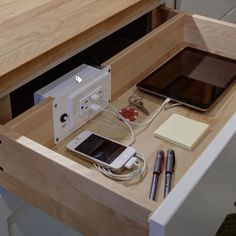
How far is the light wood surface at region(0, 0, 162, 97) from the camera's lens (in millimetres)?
863

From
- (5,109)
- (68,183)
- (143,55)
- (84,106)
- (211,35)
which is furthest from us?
(211,35)

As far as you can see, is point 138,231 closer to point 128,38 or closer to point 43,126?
point 43,126

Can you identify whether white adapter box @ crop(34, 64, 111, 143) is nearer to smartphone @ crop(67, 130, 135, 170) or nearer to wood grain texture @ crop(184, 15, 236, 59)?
smartphone @ crop(67, 130, 135, 170)

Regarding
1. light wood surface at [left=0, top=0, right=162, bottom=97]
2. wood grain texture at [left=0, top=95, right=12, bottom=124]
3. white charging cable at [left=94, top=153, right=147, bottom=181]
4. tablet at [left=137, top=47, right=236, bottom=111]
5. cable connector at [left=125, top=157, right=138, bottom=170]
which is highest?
light wood surface at [left=0, top=0, right=162, bottom=97]

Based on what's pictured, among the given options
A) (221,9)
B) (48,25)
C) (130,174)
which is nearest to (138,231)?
(130,174)

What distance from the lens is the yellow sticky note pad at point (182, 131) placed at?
3.17 feet

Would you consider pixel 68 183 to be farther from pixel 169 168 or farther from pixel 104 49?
pixel 104 49

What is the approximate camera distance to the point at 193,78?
1.16m

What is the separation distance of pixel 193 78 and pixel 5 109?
0.48 meters

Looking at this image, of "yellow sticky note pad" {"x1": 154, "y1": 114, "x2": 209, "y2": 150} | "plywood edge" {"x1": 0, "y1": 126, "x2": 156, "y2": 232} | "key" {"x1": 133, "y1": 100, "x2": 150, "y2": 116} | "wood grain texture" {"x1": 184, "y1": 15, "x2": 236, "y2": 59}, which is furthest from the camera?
"wood grain texture" {"x1": 184, "y1": 15, "x2": 236, "y2": 59}

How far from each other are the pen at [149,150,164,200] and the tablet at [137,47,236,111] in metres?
0.19

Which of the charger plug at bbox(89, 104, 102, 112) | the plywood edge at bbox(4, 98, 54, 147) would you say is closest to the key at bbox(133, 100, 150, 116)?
the charger plug at bbox(89, 104, 102, 112)

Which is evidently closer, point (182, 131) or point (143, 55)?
point (182, 131)

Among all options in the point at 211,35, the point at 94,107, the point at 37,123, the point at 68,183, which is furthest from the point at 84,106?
the point at 211,35
